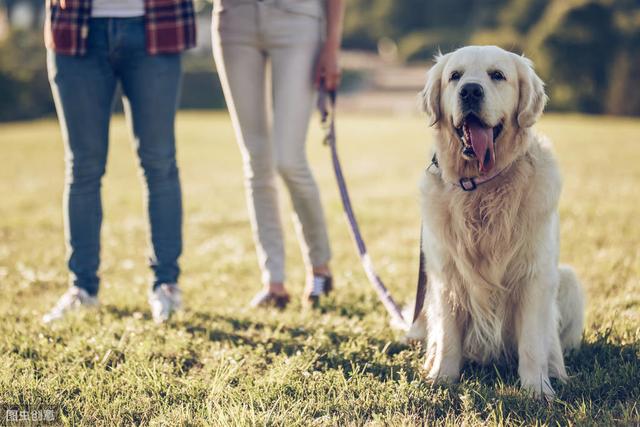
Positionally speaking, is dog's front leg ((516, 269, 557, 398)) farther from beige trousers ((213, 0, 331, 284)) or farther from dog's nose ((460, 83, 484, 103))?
beige trousers ((213, 0, 331, 284))

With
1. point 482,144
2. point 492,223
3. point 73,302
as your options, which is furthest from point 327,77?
point 73,302

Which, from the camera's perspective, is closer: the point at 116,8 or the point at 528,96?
the point at 528,96

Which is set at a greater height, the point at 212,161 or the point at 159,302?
the point at 159,302

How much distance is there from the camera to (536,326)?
2662 millimetres

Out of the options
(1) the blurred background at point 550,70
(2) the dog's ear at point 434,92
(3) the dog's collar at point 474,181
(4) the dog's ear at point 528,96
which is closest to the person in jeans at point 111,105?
(2) the dog's ear at point 434,92

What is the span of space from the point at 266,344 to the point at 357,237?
82 centimetres

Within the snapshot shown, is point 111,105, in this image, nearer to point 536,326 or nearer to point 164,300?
point 164,300

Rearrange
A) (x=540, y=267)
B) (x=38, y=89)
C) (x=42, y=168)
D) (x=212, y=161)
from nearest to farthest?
(x=540, y=267), (x=42, y=168), (x=212, y=161), (x=38, y=89)

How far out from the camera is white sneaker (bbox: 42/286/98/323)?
3.54 meters

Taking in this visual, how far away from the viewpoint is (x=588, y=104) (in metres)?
26.2

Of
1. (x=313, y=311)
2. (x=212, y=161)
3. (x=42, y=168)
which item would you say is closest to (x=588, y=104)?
(x=212, y=161)

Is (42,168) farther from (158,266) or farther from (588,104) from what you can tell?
(588,104)

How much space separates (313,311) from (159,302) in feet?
2.82

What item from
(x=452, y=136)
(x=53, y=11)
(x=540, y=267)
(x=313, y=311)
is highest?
(x=53, y=11)
